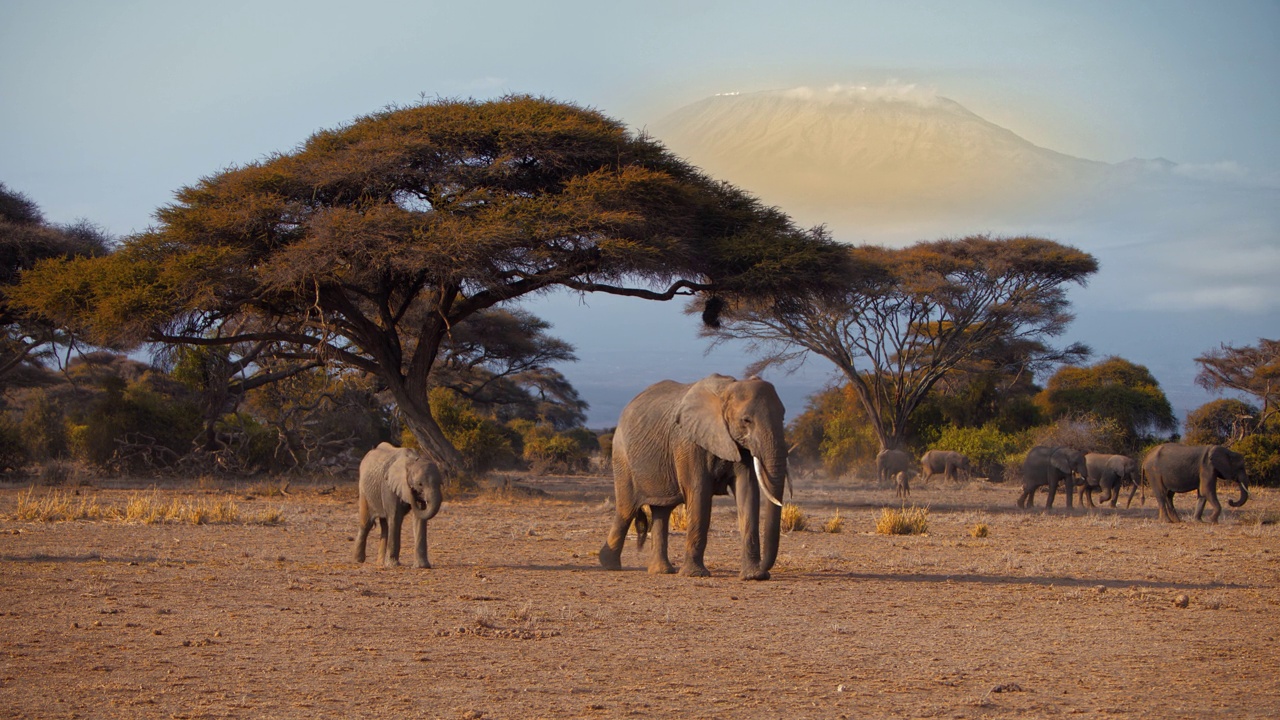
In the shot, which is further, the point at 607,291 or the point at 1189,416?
the point at 1189,416

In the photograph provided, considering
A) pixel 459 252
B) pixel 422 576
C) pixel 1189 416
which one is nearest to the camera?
pixel 422 576

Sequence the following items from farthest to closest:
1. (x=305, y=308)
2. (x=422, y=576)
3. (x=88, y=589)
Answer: (x=305, y=308)
(x=422, y=576)
(x=88, y=589)

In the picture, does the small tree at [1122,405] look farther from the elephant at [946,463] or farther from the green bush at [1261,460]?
the elephant at [946,463]

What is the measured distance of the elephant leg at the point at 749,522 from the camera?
11359 millimetres

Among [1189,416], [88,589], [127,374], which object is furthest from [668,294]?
[127,374]

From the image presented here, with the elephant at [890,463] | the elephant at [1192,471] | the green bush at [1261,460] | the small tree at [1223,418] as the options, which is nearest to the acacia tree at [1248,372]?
the small tree at [1223,418]

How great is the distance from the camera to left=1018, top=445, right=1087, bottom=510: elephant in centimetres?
2612

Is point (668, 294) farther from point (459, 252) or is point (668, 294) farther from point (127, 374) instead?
point (127, 374)

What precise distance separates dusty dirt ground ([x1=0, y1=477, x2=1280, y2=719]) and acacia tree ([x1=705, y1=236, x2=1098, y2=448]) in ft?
78.5

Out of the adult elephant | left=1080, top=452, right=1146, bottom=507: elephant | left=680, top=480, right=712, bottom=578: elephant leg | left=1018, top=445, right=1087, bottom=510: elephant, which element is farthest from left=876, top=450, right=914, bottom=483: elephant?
left=680, top=480, right=712, bottom=578: elephant leg

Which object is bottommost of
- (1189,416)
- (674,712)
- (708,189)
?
(674,712)

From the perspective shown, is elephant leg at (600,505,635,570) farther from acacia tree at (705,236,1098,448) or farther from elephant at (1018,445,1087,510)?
acacia tree at (705,236,1098,448)

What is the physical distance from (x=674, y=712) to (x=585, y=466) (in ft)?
131

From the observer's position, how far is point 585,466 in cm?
4622
